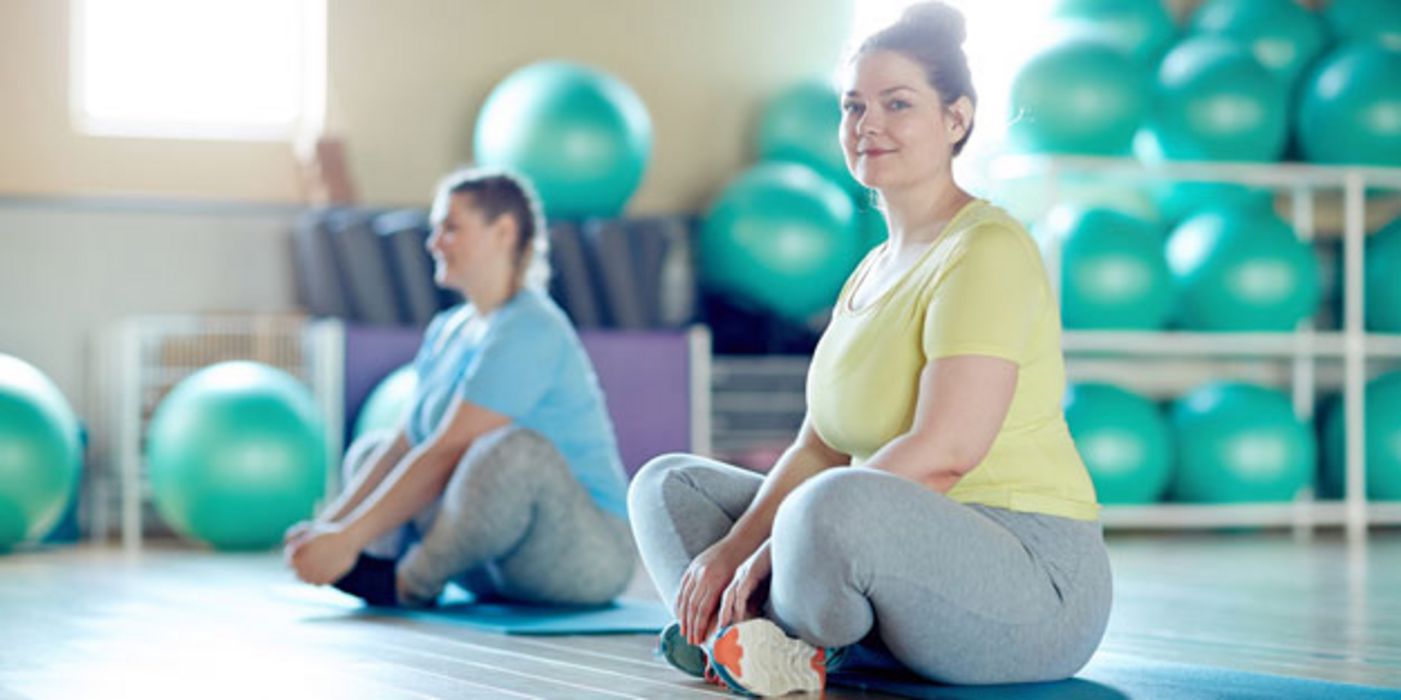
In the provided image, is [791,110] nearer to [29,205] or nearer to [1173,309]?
[1173,309]

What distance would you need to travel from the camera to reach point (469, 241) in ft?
11.3

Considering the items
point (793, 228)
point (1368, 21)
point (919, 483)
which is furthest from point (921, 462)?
point (1368, 21)

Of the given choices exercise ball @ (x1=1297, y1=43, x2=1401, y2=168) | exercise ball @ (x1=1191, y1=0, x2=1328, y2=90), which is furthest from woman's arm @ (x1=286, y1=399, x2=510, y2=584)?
exercise ball @ (x1=1191, y1=0, x2=1328, y2=90)

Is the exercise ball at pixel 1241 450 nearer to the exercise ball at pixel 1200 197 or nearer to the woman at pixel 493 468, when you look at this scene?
the exercise ball at pixel 1200 197

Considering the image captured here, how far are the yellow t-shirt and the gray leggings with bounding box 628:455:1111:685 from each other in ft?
0.14

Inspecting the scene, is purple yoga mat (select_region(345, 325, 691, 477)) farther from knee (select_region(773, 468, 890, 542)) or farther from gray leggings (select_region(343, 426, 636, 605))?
knee (select_region(773, 468, 890, 542))

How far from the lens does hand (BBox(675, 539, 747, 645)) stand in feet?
7.20

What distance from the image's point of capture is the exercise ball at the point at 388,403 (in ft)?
16.4

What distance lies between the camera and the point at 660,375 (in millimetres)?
5688

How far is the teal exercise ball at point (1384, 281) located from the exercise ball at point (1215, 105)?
0.49m

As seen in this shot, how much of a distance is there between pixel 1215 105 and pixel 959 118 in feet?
12.2

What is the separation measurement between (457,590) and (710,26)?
10.3 feet

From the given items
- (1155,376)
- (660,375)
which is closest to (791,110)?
(660,375)

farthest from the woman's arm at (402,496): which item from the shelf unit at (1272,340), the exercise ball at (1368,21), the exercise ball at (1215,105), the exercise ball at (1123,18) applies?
the exercise ball at (1368,21)
